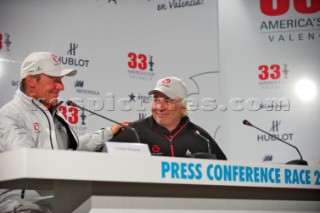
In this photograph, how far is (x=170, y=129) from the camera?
4.80 meters

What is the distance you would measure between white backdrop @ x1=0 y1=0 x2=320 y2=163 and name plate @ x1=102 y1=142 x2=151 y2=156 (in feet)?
8.56

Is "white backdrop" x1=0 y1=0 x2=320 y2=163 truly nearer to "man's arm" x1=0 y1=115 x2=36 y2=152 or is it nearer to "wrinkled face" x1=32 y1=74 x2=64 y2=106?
"wrinkled face" x1=32 y1=74 x2=64 y2=106

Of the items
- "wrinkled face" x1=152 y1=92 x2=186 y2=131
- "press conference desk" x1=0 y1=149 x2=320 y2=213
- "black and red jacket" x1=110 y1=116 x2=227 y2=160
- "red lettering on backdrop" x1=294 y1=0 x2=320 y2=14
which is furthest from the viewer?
"red lettering on backdrop" x1=294 y1=0 x2=320 y2=14

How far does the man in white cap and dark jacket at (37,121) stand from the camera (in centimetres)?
313

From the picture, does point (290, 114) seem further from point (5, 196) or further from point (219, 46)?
point (5, 196)

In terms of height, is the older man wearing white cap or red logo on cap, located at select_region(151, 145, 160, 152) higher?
the older man wearing white cap

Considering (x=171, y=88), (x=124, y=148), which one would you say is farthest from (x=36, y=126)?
(x=171, y=88)

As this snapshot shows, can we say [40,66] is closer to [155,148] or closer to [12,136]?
[12,136]

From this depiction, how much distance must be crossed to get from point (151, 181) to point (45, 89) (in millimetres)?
1690

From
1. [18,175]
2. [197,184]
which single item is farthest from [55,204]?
[197,184]

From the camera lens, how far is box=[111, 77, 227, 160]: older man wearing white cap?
4613 mm

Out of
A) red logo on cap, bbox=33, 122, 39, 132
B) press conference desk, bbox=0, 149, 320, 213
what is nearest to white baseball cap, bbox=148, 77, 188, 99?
Answer: red logo on cap, bbox=33, 122, 39, 132

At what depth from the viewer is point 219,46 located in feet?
19.5

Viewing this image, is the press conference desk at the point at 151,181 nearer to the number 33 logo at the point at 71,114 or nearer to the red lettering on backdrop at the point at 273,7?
the number 33 logo at the point at 71,114
